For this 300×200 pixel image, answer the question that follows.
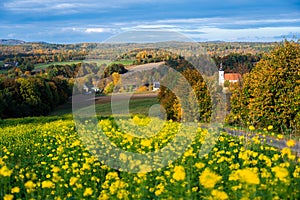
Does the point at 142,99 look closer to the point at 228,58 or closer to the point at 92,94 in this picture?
the point at 92,94

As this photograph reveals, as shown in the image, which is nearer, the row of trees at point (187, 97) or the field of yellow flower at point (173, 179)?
the field of yellow flower at point (173, 179)

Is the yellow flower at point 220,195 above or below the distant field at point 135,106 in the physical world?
above

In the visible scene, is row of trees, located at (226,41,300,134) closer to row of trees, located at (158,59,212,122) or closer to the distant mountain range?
row of trees, located at (158,59,212,122)

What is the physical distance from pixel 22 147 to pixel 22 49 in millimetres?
116492

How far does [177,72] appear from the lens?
3591 cm

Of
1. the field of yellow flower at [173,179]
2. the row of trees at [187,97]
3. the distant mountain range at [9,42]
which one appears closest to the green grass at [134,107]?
the row of trees at [187,97]

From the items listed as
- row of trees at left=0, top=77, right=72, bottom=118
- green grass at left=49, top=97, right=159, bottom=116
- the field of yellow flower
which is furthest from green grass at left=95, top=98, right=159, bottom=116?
row of trees at left=0, top=77, right=72, bottom=118

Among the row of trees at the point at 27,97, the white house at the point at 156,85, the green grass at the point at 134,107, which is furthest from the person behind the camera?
the row of trees at the point at 27,97

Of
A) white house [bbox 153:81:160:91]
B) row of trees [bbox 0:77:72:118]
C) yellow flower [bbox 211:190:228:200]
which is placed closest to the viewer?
yellow flower [bbox 211:190:228:200]

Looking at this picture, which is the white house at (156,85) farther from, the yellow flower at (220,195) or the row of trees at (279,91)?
the yellow flower at (220,195)

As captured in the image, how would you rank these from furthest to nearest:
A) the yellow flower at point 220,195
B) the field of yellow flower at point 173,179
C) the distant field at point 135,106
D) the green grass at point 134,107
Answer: the distant field at point 135,106 → the green grass at point 134,107 → the field of yellow flower at point 173,179 → the yellow flower at point 220,195

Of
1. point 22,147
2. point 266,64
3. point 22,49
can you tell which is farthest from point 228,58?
point 22,49

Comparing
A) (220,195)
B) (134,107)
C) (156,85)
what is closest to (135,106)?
(134,107)

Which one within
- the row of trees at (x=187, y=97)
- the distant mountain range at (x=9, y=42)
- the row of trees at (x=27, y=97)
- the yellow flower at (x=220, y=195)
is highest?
the distant mountain range at (x=9, y=42)
